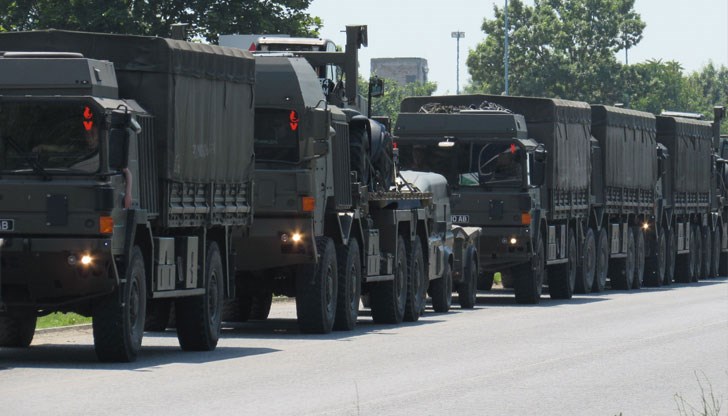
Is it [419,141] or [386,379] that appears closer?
[386,379]

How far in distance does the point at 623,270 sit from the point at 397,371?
2496cm

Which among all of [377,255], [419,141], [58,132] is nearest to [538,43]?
[419,141]

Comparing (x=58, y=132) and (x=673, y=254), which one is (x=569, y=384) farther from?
(x=673, y=254)

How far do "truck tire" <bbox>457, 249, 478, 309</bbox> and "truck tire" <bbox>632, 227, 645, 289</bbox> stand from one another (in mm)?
11325

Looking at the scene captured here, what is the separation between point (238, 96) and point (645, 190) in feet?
79.0

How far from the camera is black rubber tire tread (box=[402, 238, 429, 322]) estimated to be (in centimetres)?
2855

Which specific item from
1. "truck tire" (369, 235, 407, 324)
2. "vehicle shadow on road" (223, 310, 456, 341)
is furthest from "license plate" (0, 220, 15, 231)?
"truck tire" (369, 235, 407, 324)

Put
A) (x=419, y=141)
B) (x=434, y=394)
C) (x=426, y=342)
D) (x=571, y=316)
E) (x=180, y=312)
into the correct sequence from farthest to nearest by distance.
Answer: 1. (x=419, y=141)
2. (x=571, y=316)
3. (x=426, y=342)
4. (x=180, y=312)
5. (x=434, y=394)

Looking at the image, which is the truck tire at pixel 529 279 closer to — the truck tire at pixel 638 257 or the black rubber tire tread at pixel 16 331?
the truck tire at pixel 638 257

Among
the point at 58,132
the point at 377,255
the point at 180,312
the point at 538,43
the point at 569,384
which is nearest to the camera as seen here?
the point at 569,384

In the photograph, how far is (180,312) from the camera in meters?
20.9

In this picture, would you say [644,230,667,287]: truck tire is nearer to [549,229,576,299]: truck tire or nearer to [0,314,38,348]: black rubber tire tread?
[549,229,576,299]: truck tire

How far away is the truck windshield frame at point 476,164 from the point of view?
1345 inches

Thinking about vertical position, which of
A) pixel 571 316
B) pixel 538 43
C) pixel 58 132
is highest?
pixel 538 43
